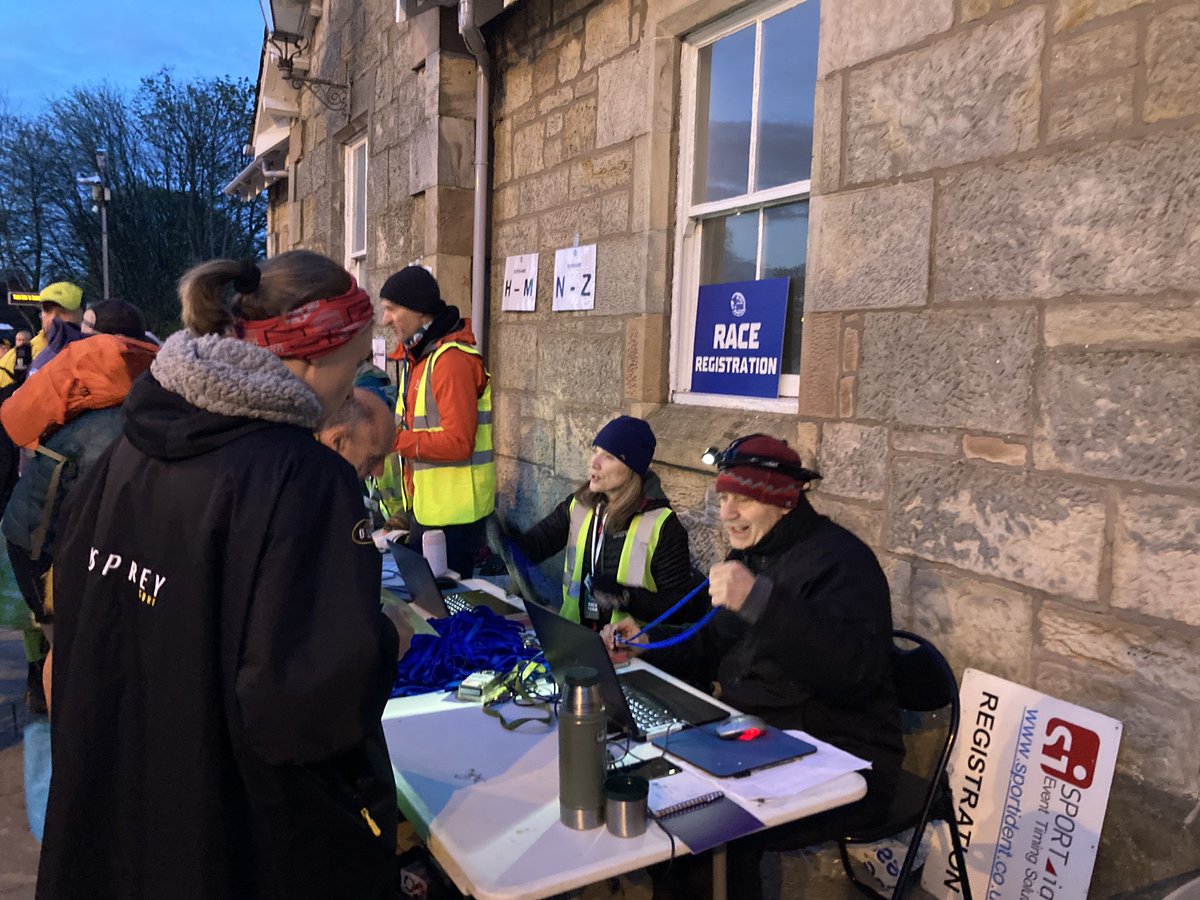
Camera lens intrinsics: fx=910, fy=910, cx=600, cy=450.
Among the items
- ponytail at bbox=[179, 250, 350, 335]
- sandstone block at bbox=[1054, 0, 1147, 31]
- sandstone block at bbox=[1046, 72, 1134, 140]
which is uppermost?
sandstone block at bbox=[1054, 0, 1147, 31]

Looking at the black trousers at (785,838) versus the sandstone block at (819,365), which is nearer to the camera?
the black trousers at (785,838)

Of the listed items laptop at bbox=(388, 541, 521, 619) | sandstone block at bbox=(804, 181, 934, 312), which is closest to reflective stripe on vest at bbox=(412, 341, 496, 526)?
laptop at bbox=(388, 541, 521, 619)

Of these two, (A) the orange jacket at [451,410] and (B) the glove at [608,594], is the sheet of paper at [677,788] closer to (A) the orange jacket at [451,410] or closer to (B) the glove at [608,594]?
(B) the glove at [608,594]

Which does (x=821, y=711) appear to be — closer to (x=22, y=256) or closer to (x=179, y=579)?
(x=179, y=579)

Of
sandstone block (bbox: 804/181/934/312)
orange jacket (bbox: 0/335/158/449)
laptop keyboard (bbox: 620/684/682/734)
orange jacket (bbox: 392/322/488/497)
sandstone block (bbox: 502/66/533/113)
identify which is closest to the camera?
laptop keyboard (bbox: 620/684/682/734)

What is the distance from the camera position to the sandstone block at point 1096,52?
92.0 inches

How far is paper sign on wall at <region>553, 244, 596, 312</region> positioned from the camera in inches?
188

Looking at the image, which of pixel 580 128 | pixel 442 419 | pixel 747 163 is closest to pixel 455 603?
pixel 442 419

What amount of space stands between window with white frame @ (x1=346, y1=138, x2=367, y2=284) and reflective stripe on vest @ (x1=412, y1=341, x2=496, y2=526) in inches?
187

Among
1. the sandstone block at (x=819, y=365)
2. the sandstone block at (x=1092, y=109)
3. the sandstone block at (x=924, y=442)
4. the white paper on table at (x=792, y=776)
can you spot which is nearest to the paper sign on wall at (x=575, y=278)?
the sandstone block at (x=819, y=365)

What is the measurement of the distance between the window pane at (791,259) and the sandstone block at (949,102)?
500 mm

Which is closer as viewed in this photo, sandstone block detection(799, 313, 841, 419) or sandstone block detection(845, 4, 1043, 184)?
sandstone block detection(845, 4, 1043, 184)

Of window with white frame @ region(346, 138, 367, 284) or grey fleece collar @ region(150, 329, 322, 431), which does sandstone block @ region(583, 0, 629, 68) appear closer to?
grey fleece collar @ region(150, 329, 322, 431)

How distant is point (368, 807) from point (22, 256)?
34575 mm
